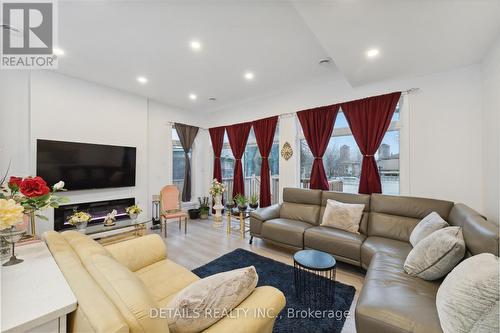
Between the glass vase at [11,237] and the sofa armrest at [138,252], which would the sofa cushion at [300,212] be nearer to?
the sofa armrest at [138,252]

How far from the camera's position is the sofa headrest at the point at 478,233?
1358mm

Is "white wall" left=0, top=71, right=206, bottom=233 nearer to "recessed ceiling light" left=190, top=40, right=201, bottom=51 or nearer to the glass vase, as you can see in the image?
"recessed ceiling light" left=190, top=40, right=201, bottom=51

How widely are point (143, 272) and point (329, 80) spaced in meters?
3.88

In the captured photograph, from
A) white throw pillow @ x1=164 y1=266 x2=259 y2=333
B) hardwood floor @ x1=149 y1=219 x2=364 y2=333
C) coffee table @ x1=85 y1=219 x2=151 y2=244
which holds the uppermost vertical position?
white throw pillow @ x1=164 y1=266 x2=259 y2=333

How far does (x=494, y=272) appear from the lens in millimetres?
1016

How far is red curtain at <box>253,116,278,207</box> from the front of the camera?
14.4 ft

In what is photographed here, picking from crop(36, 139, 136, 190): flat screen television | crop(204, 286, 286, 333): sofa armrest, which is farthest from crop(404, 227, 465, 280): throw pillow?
crop(36, 139, 136, 190): flat screen television

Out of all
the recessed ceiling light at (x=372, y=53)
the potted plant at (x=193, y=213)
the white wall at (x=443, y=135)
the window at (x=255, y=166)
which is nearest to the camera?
the recessed ceiling light at (x=372, y=53)

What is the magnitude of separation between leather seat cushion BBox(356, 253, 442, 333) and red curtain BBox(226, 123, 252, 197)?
3.55m

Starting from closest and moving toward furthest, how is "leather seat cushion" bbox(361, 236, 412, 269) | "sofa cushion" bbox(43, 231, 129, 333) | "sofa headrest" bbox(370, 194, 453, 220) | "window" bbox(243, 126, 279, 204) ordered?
"sofa cushion" bbox(43, 231, 129, 333) → "leather seat cushion" bbox(361, 236, 412, 269) → "sofa headrest" bbox(370, 194, 453, 220) → "window" bbox(243, 126, 279, 204)

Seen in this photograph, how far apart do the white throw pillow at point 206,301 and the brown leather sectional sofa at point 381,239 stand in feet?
2.85

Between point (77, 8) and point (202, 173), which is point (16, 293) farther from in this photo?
point (202, 173)

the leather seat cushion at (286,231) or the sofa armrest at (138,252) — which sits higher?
the sofa armrest at (138,252)

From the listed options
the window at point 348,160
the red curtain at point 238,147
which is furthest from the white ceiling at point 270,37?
the red curtain at point 238,147
